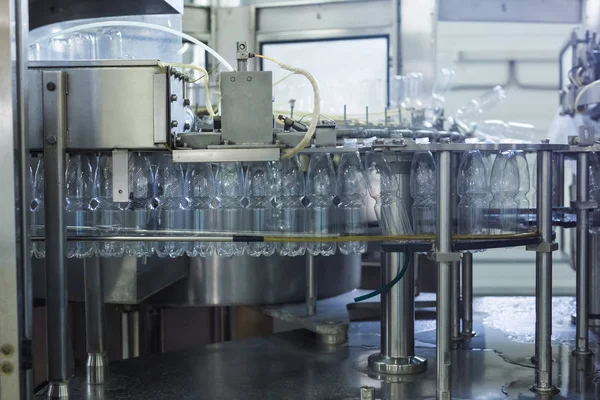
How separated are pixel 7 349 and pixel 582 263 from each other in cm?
195

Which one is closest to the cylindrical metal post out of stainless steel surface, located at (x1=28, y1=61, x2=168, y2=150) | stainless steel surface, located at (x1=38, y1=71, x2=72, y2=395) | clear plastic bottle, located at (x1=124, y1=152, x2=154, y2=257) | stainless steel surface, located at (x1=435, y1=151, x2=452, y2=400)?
stainless steel surface, located at (x1=435, y1=151, x2=452, y2=400)

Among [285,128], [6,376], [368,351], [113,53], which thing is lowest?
[368,351]

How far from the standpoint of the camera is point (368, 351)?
289 cm

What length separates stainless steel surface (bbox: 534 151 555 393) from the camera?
2355 millimetres

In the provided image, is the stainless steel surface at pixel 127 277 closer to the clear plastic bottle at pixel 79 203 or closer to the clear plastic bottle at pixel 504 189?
the clear plastic bottle at pixel 79 203

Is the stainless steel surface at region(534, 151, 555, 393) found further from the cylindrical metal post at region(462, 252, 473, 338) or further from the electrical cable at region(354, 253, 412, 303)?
the cylindrical metal post at region(462, 252, 473, 338)

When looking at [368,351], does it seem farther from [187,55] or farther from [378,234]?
[187,55]

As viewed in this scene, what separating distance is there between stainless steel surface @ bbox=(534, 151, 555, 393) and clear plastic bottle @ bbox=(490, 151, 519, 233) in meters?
0.18

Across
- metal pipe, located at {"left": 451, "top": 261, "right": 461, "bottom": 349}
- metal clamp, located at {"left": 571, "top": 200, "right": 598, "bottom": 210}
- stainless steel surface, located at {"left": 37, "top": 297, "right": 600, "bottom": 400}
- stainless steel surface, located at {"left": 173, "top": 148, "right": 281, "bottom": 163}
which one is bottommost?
stainless steel surface, located at {"left": 37, "top": 297, "right": 600, "bottom": 400}

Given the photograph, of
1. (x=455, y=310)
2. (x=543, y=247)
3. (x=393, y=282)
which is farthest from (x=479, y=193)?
(x=455, y=310)

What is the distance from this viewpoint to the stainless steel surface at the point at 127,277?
9.37 feet

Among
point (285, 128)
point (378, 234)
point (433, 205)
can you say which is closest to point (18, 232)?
point (285, 128)

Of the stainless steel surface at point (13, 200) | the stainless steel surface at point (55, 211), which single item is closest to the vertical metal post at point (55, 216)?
the stainless steel surface at point (55, 211)

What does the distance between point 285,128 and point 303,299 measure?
127cm
